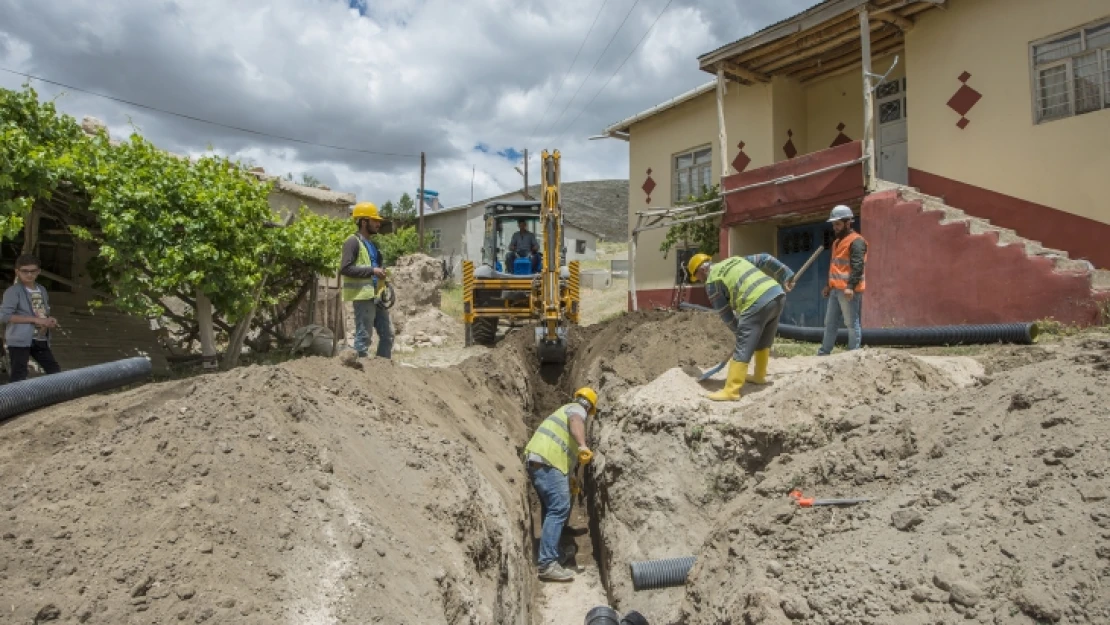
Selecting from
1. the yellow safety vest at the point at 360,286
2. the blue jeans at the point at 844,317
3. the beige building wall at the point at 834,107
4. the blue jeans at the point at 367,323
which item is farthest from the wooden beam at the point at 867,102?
the yellow safety vest at the point at 360,286

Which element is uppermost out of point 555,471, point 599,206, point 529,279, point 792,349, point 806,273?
point 599,206

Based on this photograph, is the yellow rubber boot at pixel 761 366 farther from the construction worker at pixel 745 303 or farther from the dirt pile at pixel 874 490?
the dirt pile at pixel 874 490

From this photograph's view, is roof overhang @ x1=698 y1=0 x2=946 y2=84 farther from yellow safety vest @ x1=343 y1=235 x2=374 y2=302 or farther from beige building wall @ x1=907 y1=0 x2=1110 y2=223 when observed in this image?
yellow safety vest @ x1=343 y1=235 x2=374 y2=302

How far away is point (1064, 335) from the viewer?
7.79 m

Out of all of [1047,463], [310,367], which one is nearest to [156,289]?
[310,367]

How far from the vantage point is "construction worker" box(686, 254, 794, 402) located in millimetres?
5895

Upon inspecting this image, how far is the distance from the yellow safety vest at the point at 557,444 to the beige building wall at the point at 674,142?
32.2 feet

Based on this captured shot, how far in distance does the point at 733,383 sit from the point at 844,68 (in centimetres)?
1038

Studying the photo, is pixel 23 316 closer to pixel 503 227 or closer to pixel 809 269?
pixel 503 227

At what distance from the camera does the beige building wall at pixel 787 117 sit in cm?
1416

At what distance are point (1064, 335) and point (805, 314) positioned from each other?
6.21 metres

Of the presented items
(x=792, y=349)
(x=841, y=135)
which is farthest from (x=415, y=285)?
(x=792, y=349)

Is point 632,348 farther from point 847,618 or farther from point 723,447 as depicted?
point 847,618

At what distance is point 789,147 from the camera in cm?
1444
